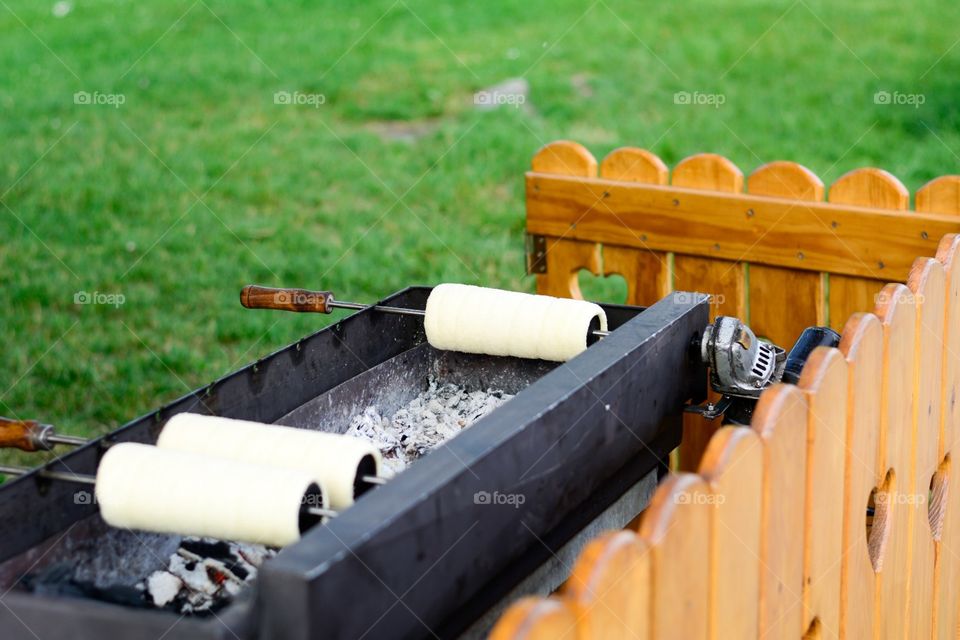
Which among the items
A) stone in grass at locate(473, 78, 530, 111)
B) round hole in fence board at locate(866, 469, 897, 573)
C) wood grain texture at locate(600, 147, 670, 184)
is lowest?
round hole in fence board at locate(866, 469, 897, 573)

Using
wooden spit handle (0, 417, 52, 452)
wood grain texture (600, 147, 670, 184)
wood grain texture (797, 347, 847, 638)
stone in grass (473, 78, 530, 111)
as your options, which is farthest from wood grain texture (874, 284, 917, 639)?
stone in grass (473, 78, 530, 111)

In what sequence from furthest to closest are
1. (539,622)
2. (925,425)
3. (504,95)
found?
(504,95) → (925,425) → (539,622)

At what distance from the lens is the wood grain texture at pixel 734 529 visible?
4.71ft

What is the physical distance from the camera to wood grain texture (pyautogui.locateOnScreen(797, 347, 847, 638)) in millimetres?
1706

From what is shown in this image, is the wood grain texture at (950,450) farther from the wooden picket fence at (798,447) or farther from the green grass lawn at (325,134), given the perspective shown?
the green grass lawn at (325,134)

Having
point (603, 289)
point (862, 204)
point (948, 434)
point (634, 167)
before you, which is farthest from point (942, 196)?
point (603, 289)

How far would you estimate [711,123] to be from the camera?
263 inches

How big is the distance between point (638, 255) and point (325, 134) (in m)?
4.04

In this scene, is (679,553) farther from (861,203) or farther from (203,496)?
(861,203)

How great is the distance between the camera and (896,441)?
2201mm

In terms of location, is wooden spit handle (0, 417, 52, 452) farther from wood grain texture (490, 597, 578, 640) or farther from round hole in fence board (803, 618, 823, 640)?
round hole in fence board (803, 618, 823, 640)

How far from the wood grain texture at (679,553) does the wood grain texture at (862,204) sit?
1679 millimetres

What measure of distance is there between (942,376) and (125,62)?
6.99 m

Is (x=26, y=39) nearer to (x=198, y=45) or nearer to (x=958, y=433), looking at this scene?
(x=198, y=45)
